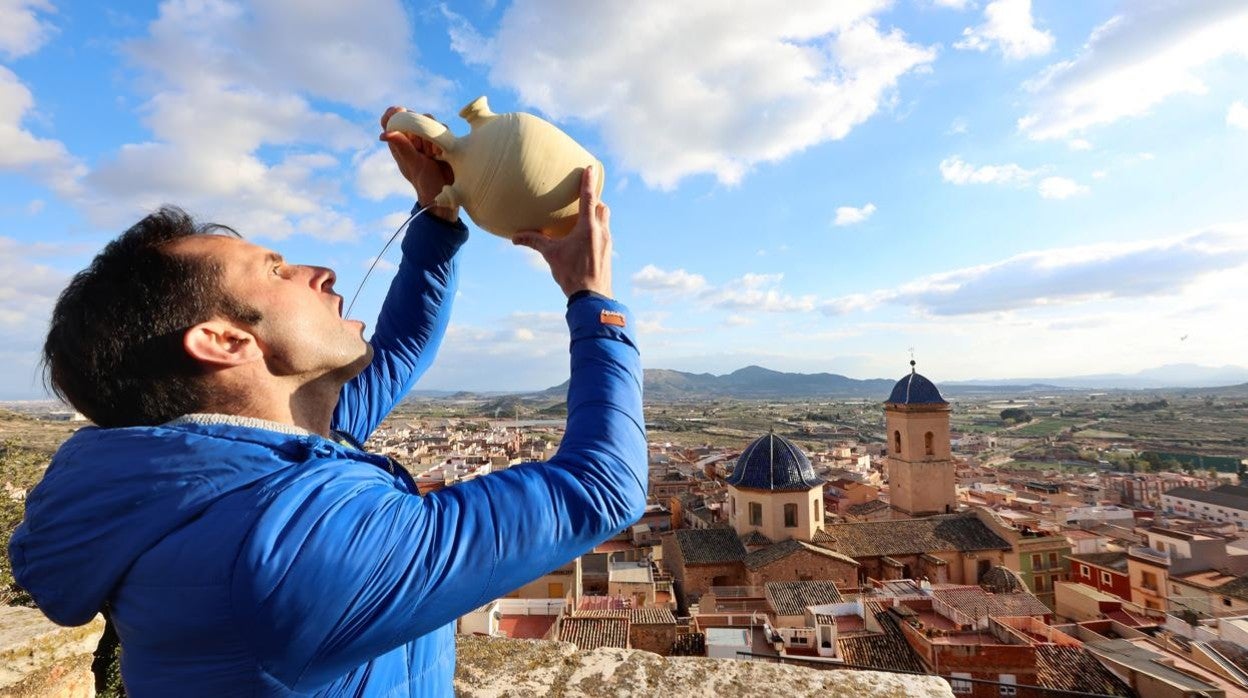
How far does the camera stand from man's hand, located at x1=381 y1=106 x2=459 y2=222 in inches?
69.1

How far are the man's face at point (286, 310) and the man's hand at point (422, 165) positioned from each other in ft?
2.15

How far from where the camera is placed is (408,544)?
2.69 ft

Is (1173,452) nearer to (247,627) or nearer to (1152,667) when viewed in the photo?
(1152,667)

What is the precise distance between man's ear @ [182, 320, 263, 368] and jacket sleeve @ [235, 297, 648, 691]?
0.32 metres

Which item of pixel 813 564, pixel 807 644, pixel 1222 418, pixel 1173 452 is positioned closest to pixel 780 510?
pixel 813 564

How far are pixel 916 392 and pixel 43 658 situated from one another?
2457 centimetres

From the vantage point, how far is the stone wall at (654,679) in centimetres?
214

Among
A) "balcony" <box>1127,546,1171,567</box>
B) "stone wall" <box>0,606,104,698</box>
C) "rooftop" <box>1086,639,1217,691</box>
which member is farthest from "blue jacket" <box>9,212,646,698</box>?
"balcony" <box>1127,546,1171,567</box>

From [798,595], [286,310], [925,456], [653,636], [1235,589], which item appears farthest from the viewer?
[925,456]

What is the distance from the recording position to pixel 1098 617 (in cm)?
1533

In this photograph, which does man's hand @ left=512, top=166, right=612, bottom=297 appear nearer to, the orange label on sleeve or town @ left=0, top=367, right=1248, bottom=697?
the orange label on sleeve

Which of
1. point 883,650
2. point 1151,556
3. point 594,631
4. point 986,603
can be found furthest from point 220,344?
point 1151,556

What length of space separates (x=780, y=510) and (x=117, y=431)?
18.2m

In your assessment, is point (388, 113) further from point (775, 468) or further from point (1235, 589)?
point (1235, 589)
